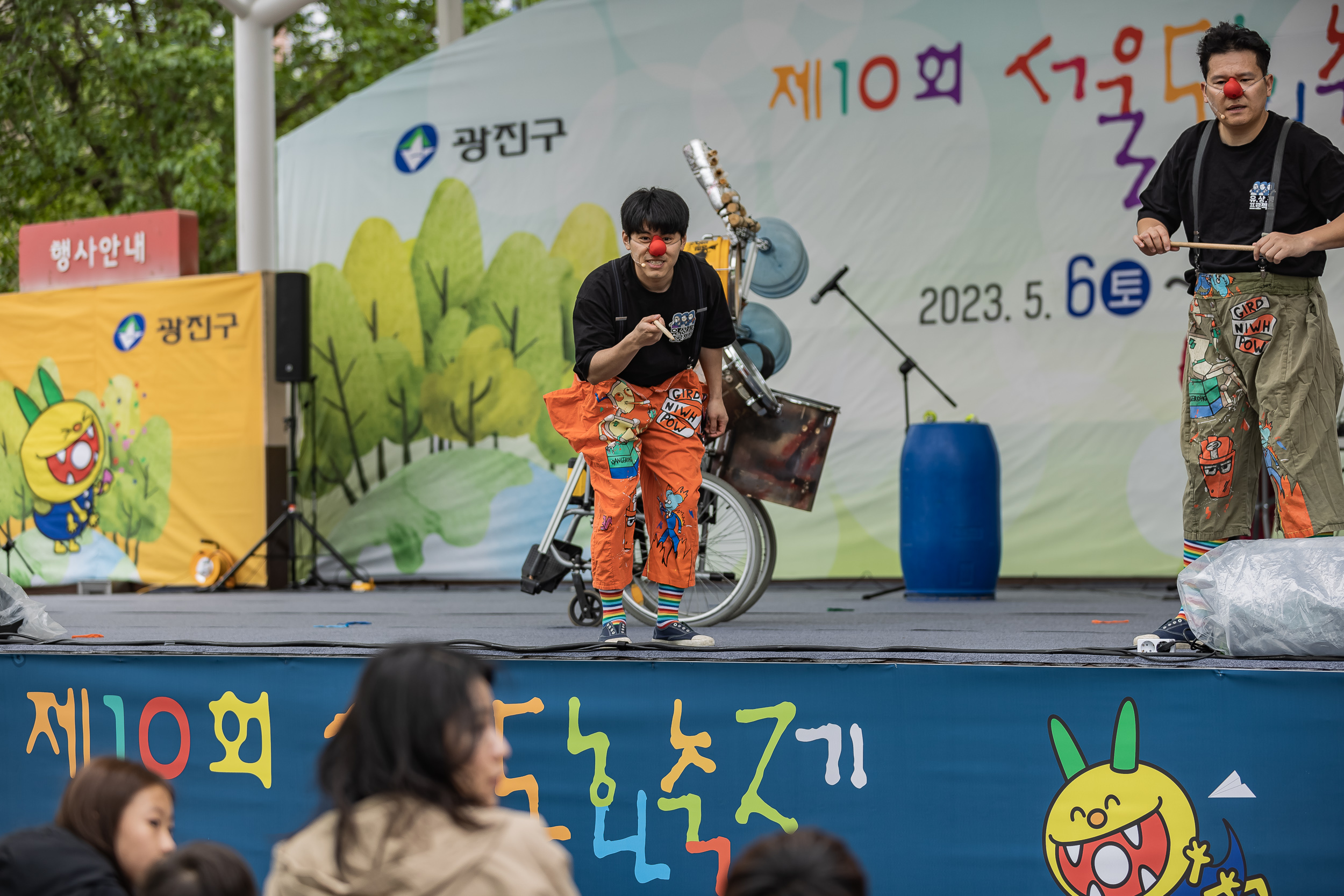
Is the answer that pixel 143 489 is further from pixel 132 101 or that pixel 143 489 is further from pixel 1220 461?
pixel 1220 461

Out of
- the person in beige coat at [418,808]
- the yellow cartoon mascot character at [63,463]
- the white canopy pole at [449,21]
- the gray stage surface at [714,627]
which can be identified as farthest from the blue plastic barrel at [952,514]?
the yellow cartoon mascot character at [63,463]

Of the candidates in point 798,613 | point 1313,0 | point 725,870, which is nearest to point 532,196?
point 798,613

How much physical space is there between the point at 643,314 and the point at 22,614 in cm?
202

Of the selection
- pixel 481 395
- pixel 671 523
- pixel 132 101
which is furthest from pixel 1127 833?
pixel 132 101

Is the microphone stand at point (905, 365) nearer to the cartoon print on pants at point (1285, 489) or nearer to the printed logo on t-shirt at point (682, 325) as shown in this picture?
the printed logo on t-shirt at point (682, 325)

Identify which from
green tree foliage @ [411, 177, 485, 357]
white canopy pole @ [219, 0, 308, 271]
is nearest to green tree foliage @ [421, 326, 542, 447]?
green tree foliage @ [411, 177, 485, 357]

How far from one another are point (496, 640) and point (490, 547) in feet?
12.9

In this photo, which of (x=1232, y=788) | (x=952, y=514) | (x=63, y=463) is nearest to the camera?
(x=1232, y=788)

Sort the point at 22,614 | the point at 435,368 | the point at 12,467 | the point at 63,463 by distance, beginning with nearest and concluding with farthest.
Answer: the point at 22,614, the point at 435,368, the point at 63,463, the point at 12,467

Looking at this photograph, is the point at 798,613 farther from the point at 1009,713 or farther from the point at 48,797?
the point at 48,797

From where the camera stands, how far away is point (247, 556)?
7.28 metres

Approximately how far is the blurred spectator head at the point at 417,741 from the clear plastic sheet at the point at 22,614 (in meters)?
2.61

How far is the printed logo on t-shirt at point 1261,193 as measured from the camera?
3076 mm

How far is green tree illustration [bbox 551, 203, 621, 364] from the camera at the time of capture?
750 centimetres
